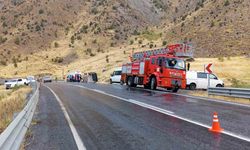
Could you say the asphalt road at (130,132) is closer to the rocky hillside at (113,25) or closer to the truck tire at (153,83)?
the truck tire at (153,83)

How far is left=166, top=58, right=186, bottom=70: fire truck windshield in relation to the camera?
29953mm

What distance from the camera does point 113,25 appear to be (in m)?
94.2

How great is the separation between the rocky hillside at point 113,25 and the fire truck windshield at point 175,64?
105ft

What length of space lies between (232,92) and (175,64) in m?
7.62

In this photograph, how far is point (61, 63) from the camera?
88.5 meters

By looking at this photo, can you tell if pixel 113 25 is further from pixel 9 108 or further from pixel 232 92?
pixel 9 108

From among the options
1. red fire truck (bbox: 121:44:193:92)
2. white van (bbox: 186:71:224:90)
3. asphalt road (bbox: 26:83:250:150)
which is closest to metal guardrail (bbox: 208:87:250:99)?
red fire truck (bbox: 121:44:193:92)

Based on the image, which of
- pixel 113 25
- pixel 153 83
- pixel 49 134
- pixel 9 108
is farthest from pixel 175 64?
pixel 113 25

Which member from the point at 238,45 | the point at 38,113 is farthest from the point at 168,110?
the point at 238,45

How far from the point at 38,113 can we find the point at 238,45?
48241mm

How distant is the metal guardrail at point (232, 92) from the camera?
2155cm

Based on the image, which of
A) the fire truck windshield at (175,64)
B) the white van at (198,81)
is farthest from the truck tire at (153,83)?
the white van at (198,81)

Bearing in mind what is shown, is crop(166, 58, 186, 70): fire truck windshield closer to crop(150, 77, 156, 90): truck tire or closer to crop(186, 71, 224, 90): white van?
crop(150, 77, 156, 90): truck tire

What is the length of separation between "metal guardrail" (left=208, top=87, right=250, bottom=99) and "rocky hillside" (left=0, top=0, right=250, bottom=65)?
3698 cm
